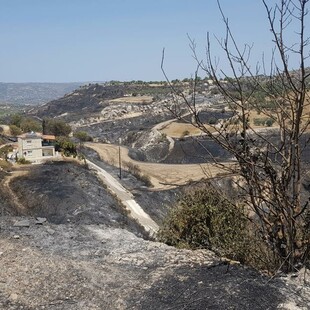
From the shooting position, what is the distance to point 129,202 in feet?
120

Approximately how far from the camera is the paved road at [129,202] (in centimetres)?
3111

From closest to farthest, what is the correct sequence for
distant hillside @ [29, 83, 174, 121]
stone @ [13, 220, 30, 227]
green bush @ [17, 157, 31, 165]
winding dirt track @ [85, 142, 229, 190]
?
1. stone @ [13, 220, 30, 227]
2. green bush @ [17, 157, 31, 165]
3. winding dirt track @ [85, 142, 229, 190]
4. distant hillside @ [29, 83, 174, 121]

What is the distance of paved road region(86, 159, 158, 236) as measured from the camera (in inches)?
1225

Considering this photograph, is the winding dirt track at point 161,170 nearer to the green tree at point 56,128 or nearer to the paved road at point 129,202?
the paved road at point 129,202

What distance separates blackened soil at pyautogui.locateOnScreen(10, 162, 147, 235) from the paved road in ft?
4.03

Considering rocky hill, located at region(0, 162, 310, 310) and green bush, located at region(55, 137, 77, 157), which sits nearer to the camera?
rocky hill, located at region(0, 162, 310, 310)

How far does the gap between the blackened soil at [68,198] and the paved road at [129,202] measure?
1.23 m

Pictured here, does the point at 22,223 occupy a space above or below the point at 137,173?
above

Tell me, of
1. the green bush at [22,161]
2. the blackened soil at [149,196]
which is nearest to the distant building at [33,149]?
the green bush at [22,161]

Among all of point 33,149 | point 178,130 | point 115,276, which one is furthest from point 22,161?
point 115,276

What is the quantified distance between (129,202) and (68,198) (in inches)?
297

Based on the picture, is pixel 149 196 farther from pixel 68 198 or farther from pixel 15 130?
pixel 15 130

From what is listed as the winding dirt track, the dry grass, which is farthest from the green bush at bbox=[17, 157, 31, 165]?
the dry grass

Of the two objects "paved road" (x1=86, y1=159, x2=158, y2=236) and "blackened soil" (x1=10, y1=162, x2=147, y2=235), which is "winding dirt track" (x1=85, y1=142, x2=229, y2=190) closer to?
"paved road" (x1=86, y1=159, x2=158, y2=236)
